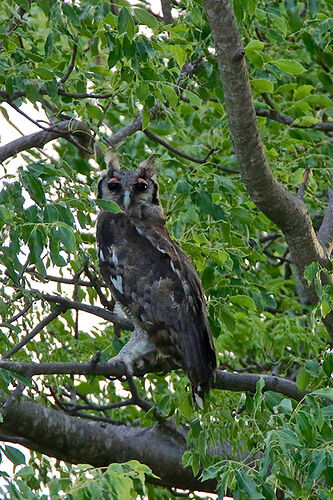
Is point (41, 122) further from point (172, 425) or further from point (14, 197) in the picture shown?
point (172, 425)

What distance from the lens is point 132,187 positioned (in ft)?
18.3

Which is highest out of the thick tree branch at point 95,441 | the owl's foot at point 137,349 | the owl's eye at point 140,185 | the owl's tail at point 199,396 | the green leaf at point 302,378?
the owl's eye at point 140,185

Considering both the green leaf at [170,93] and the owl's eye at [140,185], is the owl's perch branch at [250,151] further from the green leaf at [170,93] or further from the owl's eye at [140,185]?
the owl's eye at [140,185]

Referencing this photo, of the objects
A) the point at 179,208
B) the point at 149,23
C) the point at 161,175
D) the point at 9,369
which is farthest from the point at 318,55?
the point at 9,369

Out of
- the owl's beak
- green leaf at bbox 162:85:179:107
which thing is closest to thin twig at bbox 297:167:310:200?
green leaf at bbox 162:85:179:107

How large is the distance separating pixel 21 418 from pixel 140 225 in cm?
134

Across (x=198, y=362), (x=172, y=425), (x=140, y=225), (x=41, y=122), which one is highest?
(x=41, y=122)

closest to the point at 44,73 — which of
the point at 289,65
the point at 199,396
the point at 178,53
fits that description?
the point at 178,53

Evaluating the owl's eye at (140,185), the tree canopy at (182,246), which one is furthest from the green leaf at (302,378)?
the owl's eye at (140,185)

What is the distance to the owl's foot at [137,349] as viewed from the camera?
15.8 ft

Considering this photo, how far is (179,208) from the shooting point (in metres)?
5.16

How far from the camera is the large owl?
4773 millimetres

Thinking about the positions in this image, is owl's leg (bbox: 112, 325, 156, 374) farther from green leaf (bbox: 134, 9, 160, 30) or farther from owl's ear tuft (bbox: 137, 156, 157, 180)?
green leaf (bbox: 134, 9, 160, 30)

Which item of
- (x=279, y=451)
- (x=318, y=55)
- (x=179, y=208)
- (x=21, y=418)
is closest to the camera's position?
(x=279, y=451)
